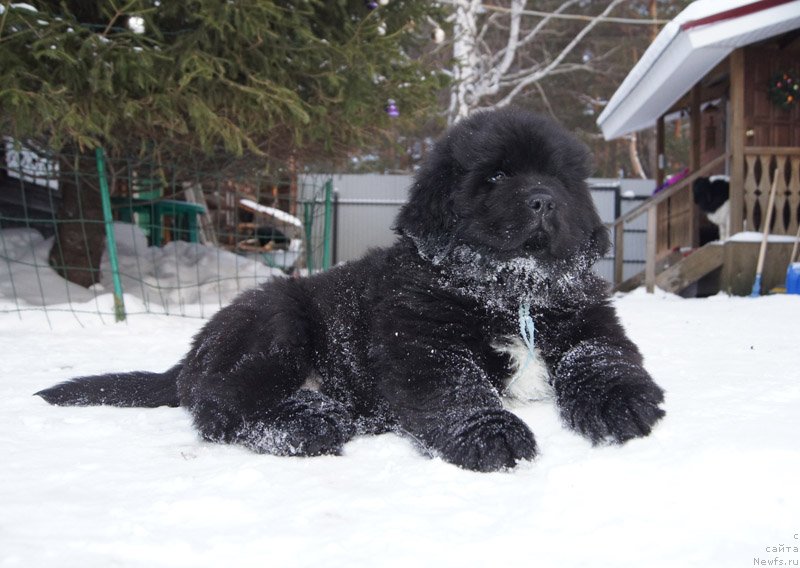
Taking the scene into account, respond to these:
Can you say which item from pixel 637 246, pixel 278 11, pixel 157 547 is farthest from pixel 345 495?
pixel 637 246

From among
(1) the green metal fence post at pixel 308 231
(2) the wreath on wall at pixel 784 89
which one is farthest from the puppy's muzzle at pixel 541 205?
(2) the wreath on wall at pixel 784 89

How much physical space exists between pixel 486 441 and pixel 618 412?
0.43 meters

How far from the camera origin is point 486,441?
5.91 ft

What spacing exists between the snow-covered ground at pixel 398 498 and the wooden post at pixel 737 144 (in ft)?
22.6

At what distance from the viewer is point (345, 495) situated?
5.38 ft

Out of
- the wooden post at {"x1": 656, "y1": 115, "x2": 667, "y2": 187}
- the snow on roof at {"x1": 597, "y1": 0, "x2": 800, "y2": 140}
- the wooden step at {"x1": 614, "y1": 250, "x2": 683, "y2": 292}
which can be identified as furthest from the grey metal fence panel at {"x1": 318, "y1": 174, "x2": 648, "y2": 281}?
the snow on roof at {"x1": 597, "y1": 0, "x2": 800, "y2": 140}

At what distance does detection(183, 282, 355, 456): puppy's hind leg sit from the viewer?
2.09 metres

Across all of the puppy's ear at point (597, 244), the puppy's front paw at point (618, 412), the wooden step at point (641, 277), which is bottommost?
the wooden step at point (641, 277)

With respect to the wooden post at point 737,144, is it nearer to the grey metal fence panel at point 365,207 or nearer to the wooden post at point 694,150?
the wooden post at point 694,150

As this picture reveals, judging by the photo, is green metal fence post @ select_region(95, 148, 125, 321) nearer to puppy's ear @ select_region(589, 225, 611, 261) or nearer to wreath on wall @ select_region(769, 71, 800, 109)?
puppy's ear @ select_region(589, 225, 611, 261)

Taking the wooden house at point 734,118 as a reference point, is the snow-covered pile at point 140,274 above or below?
below

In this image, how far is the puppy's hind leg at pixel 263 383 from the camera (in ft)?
6.87

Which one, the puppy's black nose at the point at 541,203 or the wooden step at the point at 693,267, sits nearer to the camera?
the puppy's black nose at the point at 541,203

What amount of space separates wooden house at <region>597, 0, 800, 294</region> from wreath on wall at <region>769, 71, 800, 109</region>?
2 cm
